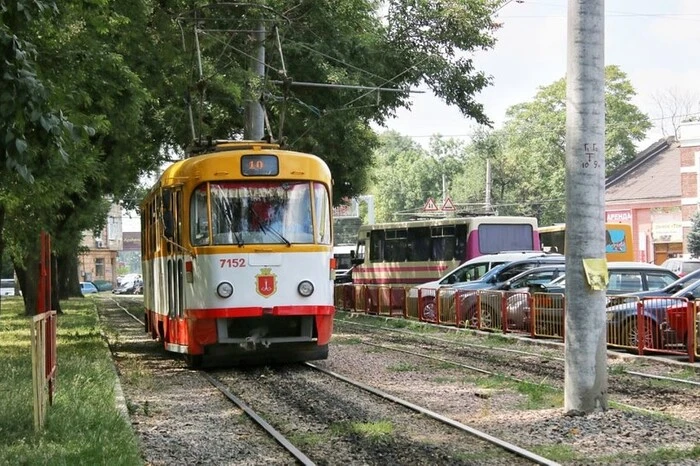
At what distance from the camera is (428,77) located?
32938mm

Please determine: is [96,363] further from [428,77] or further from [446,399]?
[428,77]

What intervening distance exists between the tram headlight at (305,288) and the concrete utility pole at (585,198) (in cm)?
557

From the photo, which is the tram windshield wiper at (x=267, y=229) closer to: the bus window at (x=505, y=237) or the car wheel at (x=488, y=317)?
the car wheel at (x=488, y=317)

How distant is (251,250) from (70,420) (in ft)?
18.4

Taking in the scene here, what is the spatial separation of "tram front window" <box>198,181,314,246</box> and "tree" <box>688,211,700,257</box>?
43747 millimetres

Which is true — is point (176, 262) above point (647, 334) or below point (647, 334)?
above

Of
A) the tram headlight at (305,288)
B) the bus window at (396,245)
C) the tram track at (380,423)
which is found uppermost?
the bus window at (396,245)

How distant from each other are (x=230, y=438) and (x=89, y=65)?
8.22 m

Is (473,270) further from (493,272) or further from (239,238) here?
(239,238)

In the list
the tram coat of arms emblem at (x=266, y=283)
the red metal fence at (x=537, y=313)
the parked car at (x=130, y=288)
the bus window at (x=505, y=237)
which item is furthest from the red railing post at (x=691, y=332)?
the parked car at (x=130, y=288)

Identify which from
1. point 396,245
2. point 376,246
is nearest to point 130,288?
point 376,246

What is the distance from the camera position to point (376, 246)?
40406 millimetres

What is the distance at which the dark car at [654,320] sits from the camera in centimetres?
1720

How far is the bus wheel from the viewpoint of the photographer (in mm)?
16562
